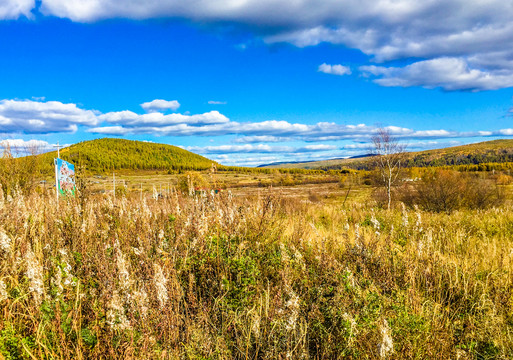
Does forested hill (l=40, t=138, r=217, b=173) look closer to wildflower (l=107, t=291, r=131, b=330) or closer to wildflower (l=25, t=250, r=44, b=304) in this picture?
wildflower (l=25, t=250, r=44, b=304)

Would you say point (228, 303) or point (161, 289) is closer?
point (161, 289)

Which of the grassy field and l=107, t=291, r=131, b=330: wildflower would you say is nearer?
l=107, t=291, r=131, b=330: wildflower

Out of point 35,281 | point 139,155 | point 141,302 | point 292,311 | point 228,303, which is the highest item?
point 139,155

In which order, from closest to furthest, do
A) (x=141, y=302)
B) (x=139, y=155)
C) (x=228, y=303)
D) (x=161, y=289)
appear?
(x=141, y=302) < (x=161, y=289) < (x=228, y=303) < (x=139, y=155)

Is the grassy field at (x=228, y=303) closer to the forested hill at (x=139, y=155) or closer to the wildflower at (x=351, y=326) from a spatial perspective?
the wildflower at (x=351, y=326)

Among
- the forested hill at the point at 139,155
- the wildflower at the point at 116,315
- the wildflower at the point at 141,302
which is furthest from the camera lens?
the forested hill at the point at 139,155

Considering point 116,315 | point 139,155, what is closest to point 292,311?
point 116,315

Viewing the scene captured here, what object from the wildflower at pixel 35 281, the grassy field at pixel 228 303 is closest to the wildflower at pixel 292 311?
the grassy field at pixel 228 303

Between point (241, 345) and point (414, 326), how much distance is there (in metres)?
1.49

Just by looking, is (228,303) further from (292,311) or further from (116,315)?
(116,315)

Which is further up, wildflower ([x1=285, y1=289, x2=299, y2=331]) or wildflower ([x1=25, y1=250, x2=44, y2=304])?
wildflower ([x1=25, y1=250, x2=44, y2=304])

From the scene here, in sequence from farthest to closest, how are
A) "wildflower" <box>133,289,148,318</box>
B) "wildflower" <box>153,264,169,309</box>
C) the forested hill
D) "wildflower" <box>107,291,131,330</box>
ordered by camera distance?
the forested hill < "wildflower" <box>153,264,169,309</box> < "wildflower" <box>133,289,148,318</box> < "wildflower" <box>107,291,131,330</box>

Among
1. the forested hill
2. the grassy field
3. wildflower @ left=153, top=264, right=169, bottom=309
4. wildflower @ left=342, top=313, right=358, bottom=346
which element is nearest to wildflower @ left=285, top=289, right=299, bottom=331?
the grassy field

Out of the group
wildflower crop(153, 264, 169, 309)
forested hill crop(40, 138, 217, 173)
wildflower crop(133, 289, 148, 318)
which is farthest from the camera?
forested hill crop(40, 138, 217, 173)
